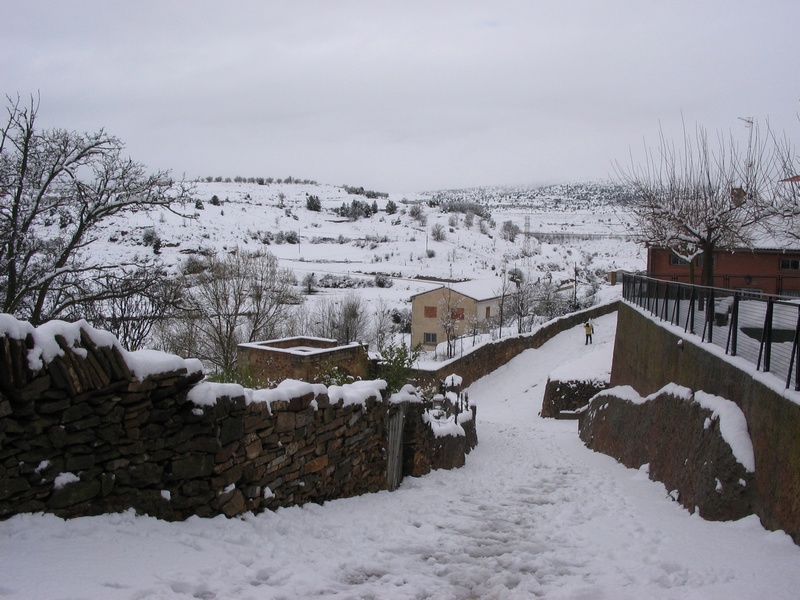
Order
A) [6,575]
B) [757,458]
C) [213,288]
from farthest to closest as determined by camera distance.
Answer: [213,288] < [757,458] < [6,575]

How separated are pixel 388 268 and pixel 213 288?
43029 millimetres

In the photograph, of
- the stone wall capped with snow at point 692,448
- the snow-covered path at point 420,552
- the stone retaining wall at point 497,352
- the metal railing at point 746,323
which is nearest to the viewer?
the snow-covered path at point 420,552

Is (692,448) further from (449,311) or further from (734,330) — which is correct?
(449,311)

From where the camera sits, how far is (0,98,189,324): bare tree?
36.2 ft

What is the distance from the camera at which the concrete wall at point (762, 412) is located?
18.3 ft

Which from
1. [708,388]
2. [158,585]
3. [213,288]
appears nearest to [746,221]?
[708,388]

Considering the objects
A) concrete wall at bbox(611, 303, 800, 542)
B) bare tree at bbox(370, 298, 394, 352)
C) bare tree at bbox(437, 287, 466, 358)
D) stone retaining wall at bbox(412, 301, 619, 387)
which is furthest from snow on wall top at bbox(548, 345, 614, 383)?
bare tree at bbox(437, 287, 466, 358)

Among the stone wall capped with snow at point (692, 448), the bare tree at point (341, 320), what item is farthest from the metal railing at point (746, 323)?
the bare tree at point (341, 320)

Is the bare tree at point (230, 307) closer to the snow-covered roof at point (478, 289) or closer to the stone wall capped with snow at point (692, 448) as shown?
the snow-covered roof at point (478, 289)

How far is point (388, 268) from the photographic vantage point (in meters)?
74.4

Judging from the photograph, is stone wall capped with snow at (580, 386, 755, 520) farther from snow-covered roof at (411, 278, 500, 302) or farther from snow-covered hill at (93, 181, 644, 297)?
snow-covered hill at (93, 181, 644, 297)

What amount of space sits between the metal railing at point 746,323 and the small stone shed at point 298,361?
40.1ft

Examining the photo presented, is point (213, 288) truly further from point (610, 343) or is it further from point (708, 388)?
point (708, 388)

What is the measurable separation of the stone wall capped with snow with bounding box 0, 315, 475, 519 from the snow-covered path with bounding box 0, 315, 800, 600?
0.20 meters
